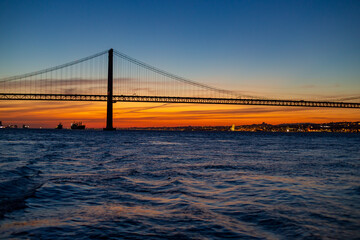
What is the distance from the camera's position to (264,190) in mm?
7754

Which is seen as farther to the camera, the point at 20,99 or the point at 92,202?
the point at 20,99

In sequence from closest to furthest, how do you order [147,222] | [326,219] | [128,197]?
[147,222] < [326,219] < [128,197]

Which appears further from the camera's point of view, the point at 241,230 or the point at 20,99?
the point at 20,99

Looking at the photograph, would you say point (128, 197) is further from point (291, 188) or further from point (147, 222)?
point (291, 188)

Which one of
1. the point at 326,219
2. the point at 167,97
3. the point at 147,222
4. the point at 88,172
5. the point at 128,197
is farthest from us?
the point at 167,97

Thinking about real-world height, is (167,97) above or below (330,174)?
above

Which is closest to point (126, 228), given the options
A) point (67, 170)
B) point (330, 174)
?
point (67, 170)

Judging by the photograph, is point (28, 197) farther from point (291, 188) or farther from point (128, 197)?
point (291, 188)

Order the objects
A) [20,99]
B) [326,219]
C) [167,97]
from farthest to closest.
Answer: [167,97]
[20,99]
[326,219]

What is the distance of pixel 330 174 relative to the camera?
10852 mm

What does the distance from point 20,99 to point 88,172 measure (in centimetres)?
5686

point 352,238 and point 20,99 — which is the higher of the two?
point 20,99

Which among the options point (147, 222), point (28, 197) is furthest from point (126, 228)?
point (28, 197)

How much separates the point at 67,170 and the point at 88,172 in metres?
0.98
